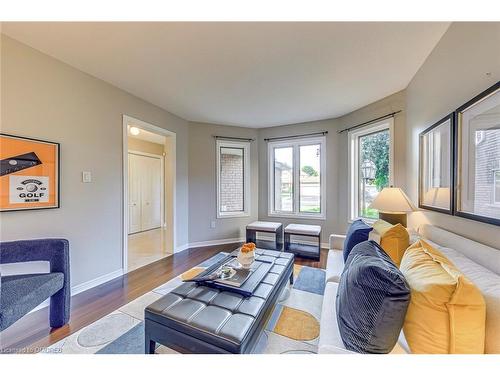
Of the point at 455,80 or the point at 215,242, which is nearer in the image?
the point at 455,80

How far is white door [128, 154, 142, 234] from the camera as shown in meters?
5.09

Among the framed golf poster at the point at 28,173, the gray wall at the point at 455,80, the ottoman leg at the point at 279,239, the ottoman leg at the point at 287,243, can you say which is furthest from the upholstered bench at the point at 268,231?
the framed golf poster at the point at 28,173

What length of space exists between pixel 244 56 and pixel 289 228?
2708 mm

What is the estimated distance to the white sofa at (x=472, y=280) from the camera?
73cm

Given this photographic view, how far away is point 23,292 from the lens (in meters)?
1.39

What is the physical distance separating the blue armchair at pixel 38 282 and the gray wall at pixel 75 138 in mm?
303

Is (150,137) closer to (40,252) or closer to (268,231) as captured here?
(268,231)

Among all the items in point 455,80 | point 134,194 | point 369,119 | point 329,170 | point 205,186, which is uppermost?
point 369,119

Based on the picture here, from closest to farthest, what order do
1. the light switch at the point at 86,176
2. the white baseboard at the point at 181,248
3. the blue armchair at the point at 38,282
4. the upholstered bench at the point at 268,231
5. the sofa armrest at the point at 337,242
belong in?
1. the blue armchair at the point at 38,282
2. the light switch at the point at 86,176
3. the sofa armrest at the point at 337,242
4. the white baseboard at the point at 181,248
5. the upholstered bench at the point at 268,231

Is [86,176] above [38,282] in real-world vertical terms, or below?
above

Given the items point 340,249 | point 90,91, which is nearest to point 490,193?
point 340,249

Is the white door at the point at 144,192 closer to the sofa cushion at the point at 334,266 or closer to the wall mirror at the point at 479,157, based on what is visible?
the sofa cushion at the point at 334,266

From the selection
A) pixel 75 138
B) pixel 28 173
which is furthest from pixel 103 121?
pixel 28 173

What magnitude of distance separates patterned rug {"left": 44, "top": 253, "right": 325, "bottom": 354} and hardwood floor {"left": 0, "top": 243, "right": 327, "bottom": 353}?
0.12 meters
